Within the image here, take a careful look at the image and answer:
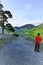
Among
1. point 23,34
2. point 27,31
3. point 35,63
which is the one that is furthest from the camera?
point 27,31

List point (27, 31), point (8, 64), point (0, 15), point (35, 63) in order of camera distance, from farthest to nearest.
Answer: point (27, 31), point (0, 15), point (35, 63), point (8, 64)

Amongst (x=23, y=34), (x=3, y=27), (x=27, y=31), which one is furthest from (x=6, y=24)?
(x=27, y=31)

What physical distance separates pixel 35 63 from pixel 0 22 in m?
64.3

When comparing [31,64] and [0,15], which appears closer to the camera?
[31,64]

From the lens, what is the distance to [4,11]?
84.6 metres

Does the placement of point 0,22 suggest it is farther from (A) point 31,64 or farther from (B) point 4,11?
(A) point 31,64

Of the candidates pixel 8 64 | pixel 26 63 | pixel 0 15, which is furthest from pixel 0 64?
pixel 0 15

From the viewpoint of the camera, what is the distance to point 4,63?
2002 cm

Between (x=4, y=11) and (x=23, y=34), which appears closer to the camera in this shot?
(x=4, y=11)

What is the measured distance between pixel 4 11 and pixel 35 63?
212ft

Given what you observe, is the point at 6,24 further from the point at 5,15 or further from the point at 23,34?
the point at 23,34

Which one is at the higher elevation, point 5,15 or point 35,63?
point 5,15

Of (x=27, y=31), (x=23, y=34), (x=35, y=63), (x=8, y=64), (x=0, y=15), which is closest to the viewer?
(x=8, y=64)

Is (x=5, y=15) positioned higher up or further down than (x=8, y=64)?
higher up
